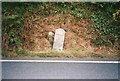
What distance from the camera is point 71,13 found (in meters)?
6.15

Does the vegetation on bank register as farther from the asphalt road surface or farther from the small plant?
the asphalt road surface

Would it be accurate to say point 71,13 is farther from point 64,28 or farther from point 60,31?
point 60,31

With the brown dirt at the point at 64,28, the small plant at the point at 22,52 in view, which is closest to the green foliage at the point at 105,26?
the brown dirt at the point at 64,28

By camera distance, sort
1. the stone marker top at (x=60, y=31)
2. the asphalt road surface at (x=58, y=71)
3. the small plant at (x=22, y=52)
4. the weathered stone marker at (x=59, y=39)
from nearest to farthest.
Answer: the asphalt road surface at (x=58, y=71) < the small plant at (x=22, y=52) < the weathered stone marker at (x=59, y=39) < the stone marker top at (x=60, y=31)

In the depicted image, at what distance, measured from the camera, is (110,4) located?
612 cm

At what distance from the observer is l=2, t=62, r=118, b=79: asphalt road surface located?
4.95 meters

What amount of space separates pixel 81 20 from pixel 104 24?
588 millimetres

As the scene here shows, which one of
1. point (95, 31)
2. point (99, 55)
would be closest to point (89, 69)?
point (99, 55)

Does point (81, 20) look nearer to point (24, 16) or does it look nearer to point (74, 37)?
point (74, 37)

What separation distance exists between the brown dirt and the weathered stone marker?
9 centimetres

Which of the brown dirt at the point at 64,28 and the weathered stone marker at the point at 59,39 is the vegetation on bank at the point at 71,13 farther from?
the weathered stone marker at the point at 59,39

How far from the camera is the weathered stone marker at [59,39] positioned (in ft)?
19.8

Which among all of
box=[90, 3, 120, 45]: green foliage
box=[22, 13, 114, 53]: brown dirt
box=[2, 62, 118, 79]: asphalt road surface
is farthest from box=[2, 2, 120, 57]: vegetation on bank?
box=[2, 62, 118, 79]: asphalt road surface

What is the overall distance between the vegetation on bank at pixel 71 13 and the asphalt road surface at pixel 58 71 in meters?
0.72
